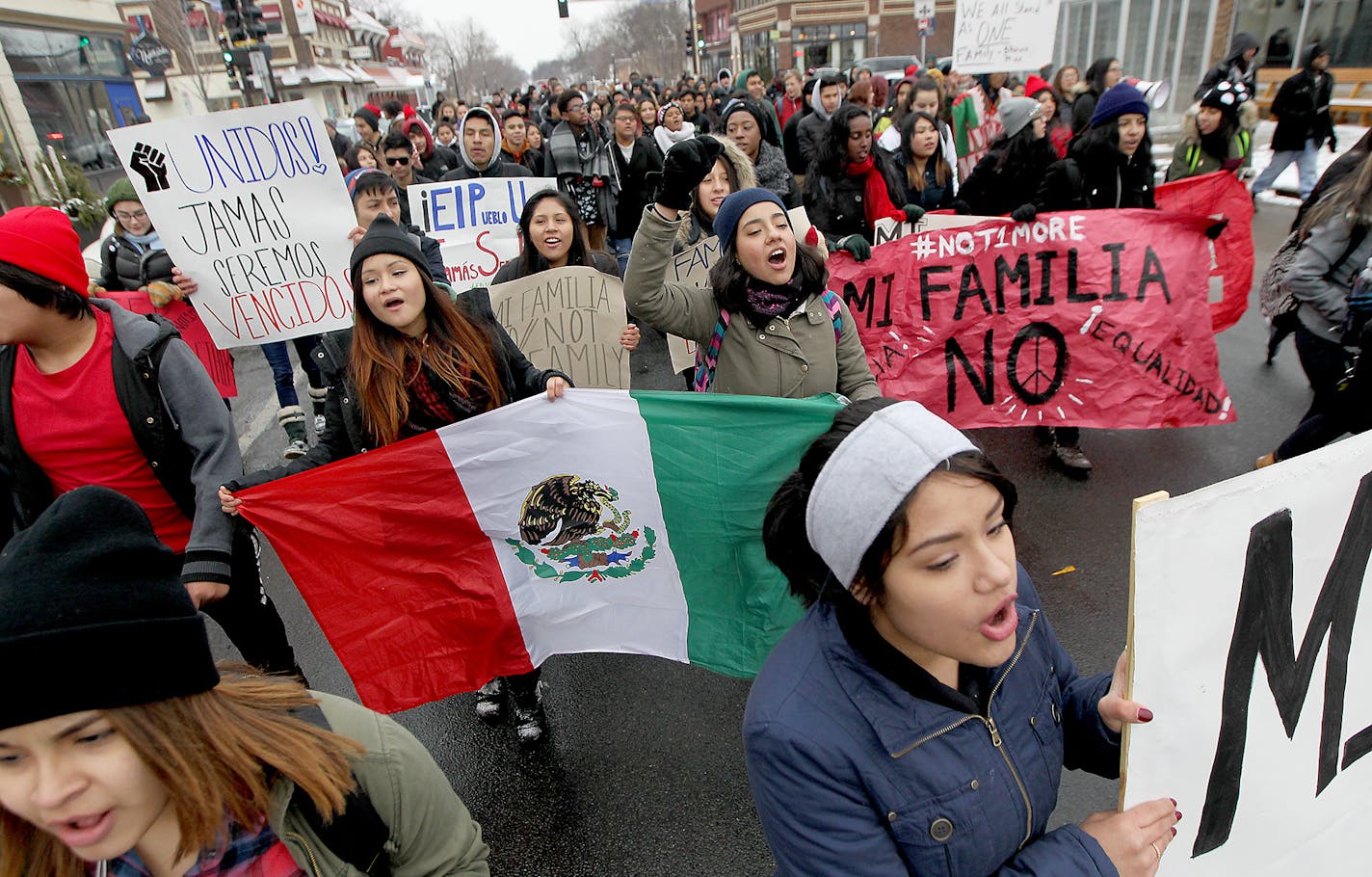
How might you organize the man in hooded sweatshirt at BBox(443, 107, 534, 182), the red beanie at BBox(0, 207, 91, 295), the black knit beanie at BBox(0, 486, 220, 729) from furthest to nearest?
the man in hooded sweatshirt at BBox(443, 107, 534, 182) < the red beanie at BBox(0, 207, 91, 295) < the black knit beanie at BBox(0, 486, 220, 729)

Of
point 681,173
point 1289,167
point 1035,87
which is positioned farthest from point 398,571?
point 1289,167

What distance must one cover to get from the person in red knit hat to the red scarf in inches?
168

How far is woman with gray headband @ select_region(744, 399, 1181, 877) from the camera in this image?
1.22m

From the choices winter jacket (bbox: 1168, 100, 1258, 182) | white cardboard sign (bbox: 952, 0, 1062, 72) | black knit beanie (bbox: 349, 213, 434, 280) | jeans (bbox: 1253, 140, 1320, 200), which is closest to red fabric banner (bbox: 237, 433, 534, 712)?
black knit beanie (bbox: 349, 213, 434, 280)

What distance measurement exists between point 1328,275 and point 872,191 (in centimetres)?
267

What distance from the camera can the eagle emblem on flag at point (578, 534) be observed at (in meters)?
2.78

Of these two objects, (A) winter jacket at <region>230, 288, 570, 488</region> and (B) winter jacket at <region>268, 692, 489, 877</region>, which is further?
(A) winter jacket at <region>230, 288, 570, 488</region>

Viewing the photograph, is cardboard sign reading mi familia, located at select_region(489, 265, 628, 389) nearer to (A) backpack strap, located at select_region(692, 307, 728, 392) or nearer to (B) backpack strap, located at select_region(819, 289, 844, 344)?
(A) backpack strap, located at select_region(692, 307, 728, 392)

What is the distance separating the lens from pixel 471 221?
19.3ft

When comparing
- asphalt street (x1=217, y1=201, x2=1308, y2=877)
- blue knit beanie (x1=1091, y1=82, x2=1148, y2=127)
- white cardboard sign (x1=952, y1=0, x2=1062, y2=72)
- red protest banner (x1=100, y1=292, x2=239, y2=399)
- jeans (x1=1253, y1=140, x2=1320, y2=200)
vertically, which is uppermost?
white cardboard sign (x1=952, y1=0, x2=1062, y2=72)

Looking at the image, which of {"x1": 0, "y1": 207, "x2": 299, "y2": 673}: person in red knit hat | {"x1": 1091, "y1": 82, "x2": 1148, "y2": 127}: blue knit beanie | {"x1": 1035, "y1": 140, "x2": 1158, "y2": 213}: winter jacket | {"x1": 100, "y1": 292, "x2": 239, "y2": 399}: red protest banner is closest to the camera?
{"x1": 0, "y1": 207, "x2": 299, "y2": 673}: person in red knit hat

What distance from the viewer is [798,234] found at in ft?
15.1

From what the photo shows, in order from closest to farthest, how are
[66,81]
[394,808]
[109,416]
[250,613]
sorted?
[394,808] → [109,416] → [250,613] → [66,81]

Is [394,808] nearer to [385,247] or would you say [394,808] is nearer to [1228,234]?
[385,247]
